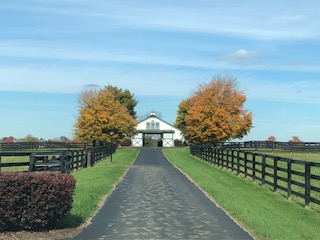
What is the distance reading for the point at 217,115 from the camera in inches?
1892

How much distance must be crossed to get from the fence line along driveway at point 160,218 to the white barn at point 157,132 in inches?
3420

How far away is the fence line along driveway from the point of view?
871cm

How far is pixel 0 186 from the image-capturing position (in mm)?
8312

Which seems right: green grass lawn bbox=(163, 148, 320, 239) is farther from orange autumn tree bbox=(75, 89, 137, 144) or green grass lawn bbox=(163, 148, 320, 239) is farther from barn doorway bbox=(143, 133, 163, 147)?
barn doorway bbox=(143, 133, 163, 147)

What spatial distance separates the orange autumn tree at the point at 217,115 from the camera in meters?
48.2

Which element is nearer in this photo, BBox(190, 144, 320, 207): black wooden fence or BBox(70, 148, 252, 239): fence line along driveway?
BBox(70, 148, 252, 239): fence line along driveway

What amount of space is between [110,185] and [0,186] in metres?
8.89

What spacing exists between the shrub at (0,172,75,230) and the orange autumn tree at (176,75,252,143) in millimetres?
39713

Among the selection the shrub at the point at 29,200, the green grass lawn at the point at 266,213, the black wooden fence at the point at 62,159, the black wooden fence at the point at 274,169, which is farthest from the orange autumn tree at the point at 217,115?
the shrub at the point at 29,200

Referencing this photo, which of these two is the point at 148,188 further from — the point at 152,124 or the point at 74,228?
the point at 152,124


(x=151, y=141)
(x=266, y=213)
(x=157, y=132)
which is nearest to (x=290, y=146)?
(x=157, y=132)

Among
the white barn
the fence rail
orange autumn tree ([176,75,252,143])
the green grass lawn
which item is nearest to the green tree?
the white barn

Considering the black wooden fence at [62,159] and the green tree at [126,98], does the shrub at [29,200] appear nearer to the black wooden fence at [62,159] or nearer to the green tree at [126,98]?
the black wooden fence at [62,159]

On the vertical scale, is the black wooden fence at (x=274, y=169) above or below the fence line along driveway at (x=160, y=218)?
above
